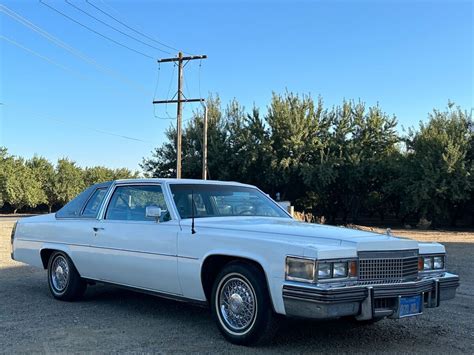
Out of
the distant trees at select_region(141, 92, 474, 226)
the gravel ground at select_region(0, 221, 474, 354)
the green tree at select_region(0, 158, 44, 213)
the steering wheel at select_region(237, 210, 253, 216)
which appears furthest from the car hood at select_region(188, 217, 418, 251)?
the green tree at select_region(0, 158, 44, 213)

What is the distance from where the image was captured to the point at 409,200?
33188 mm

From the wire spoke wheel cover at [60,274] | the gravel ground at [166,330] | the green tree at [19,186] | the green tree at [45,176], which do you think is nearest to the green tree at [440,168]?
the gravel ground at [166,330]

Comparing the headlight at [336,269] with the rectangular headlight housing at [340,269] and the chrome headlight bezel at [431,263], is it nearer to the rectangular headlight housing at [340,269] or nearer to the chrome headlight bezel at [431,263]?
the rectangular headlight housing at [340,269]

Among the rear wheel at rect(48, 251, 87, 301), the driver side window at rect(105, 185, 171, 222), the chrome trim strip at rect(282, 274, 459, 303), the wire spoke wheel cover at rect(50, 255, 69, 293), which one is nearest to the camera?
the chrome trim strip at rect(282, 274, 459, 303)

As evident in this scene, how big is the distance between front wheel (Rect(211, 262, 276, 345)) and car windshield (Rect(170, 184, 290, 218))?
1.11 m

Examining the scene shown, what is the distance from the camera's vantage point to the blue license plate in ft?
16.2

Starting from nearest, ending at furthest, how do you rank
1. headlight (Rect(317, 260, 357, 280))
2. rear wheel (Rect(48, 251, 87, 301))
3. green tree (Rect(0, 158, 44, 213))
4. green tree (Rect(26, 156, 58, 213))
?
1. headlight (Rect(317, 260, 357, 280))
2. rear wheel (Rect(48, 251, 87, 301))
3. green tree (Rect(0, 158, 44, 213))
4. green tree (Rect(26, 156, 58, 213))

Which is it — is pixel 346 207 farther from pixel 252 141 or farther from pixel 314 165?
pixel 252 141

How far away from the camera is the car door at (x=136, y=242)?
5.93 meters

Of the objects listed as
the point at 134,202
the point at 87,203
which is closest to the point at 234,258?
the point at 134,202

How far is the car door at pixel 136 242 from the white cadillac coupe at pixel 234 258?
0.04ft

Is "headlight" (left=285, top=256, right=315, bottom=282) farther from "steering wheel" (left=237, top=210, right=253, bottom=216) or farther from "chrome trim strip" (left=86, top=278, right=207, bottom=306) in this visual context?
"steering wheel" (left=237, top=210, right=253, bottom=216)

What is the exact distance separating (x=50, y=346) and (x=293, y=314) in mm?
2385

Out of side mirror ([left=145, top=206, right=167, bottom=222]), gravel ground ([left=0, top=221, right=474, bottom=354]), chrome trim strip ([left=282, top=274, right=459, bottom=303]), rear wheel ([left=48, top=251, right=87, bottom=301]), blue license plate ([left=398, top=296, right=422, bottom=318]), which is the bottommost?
gravel ground ([left=0, top=221, right=474, bottom=354])
